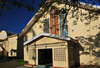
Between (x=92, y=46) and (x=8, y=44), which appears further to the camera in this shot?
(x=8, y=44)

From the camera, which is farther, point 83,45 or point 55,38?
point 83,45

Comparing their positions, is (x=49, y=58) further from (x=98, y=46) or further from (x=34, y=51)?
(x=98, y=46)

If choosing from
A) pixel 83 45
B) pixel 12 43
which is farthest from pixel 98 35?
pixel 12 43

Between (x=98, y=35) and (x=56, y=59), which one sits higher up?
(x=98, y=35)

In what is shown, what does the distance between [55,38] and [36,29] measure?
220 inches

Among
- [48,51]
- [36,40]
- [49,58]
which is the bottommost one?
[49,58]

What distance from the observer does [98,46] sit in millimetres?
10234

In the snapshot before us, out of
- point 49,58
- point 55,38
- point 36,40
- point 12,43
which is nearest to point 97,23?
point 55,38

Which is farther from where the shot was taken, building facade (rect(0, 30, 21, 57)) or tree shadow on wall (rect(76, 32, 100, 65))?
building facade (rect(0, 30, 21, 57))

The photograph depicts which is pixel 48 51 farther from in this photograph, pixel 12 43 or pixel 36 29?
pixel 12 43

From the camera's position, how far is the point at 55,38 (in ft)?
32.4

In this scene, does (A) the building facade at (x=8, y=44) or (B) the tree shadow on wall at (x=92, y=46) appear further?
(A) the building facade at (x=8, y=44)

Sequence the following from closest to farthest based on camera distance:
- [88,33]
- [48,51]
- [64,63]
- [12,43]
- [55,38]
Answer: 1. [64,63]
2. [55,38]
3. [88,33]
4. [48,51]
5. [12,43]

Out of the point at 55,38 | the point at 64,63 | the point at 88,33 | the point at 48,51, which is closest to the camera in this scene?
the point at 64,63
